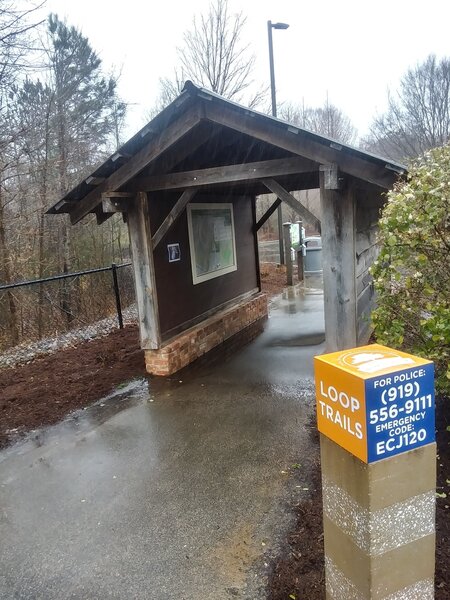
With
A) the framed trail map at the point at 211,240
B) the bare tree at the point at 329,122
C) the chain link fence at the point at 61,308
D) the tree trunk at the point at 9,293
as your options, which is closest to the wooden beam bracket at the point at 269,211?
the framed trail map at the point at 211,240

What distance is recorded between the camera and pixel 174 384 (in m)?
5.67

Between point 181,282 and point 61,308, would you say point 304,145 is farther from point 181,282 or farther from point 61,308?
point 61,308

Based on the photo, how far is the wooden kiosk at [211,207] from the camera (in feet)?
14.7

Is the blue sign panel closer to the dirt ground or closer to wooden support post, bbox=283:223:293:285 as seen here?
the dirt ground

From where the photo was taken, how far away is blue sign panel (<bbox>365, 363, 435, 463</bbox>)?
1439 mm

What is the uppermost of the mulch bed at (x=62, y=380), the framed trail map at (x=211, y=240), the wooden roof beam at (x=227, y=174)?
the wooden roof beam at (x=227, y=174)

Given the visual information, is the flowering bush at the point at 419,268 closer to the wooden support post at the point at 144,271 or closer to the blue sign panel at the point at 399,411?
the blue sign panel at the point at 399,411

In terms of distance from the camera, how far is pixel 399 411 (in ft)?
4.83

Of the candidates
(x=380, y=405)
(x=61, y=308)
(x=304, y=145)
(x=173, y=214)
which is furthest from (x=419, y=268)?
(x=61, y=308)

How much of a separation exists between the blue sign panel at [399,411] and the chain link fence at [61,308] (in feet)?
22.9

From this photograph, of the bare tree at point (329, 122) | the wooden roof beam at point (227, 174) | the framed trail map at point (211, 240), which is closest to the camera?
the wooden roof beam at point (227, 174)

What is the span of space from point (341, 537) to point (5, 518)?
8.64ft

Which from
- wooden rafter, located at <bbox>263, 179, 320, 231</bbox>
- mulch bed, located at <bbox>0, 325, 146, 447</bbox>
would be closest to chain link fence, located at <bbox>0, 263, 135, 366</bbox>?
mulch bed, located at <bbox>0, 325, 146, 447</bbox>

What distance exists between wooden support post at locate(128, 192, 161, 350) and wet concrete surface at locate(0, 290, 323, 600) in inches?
28.5
